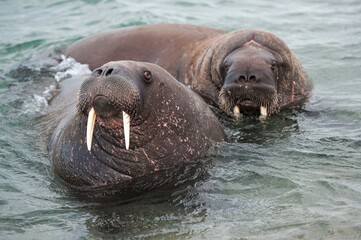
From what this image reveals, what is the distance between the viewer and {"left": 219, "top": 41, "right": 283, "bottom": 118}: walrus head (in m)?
8.90

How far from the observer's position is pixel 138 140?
724 centimetres

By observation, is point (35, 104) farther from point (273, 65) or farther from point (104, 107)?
point (104, 107)

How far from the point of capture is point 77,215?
21.7 feet

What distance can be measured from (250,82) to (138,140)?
2160mm

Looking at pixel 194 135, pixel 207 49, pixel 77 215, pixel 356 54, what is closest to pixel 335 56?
pixel 356 54

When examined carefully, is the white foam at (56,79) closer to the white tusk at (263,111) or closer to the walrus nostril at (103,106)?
the white tusk at (263,111)

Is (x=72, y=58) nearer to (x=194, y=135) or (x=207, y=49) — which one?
(x=207, y=49)

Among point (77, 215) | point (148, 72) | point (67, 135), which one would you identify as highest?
point (148, 72)

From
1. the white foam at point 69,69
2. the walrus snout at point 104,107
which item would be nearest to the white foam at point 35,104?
the white foam at point 69,69

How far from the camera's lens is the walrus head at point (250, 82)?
8.90 m

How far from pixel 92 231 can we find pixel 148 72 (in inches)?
67.0

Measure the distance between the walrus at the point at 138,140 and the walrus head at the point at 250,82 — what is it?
1431 mm

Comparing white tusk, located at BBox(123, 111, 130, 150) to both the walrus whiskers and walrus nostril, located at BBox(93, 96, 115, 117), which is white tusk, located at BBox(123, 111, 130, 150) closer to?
the walrus whiskers

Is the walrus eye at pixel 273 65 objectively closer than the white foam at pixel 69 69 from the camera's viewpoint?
Yes
